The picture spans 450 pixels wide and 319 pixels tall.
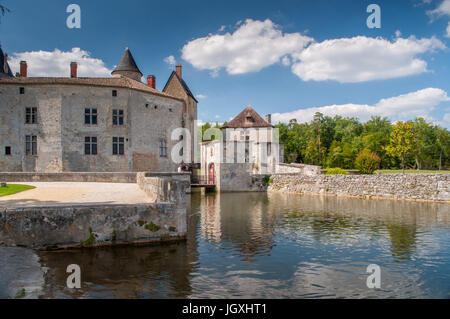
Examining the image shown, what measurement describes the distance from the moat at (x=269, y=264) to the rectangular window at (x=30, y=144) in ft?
69.6

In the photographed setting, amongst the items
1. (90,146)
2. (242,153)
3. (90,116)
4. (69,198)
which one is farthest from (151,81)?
(69,198)

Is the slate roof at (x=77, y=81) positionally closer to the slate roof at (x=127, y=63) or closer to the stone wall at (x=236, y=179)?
the slate roof at (x=127, y=63)

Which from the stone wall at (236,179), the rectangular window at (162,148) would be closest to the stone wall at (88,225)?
the rectangular window at (162,148)

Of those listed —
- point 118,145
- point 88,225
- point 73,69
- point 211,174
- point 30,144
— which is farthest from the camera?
point 211,174

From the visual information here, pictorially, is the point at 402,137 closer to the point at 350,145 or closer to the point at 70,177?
the point at 350,145

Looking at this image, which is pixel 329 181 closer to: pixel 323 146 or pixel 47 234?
pixel 47 234

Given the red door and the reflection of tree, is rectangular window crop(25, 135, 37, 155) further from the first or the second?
the reflection of tree

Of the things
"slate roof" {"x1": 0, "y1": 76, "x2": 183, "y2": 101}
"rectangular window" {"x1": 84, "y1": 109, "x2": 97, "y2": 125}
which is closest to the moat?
"rectangular window" {"x1": 84, "y1": 109, "x2": 97, "y2": 125}

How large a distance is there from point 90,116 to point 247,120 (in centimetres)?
2554

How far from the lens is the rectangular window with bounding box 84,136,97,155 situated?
2745cm

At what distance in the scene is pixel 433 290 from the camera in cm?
668

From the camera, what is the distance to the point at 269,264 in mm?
8414

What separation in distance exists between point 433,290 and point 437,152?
239 ft

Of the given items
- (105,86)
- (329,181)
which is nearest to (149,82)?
(105,86)
